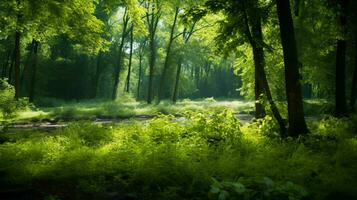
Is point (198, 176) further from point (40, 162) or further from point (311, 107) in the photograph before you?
point (311, 107)

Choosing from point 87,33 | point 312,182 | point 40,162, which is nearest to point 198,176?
point 312,182

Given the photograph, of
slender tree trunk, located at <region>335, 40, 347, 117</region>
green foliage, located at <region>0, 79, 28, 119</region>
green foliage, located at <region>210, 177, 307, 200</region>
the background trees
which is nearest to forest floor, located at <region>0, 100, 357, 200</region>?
green foliage, located at <region>210, 177, 307, 200</region>

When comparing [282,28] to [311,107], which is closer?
[282,28]

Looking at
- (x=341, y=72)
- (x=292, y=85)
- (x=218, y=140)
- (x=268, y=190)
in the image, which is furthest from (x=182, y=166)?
(x=341, y=72)

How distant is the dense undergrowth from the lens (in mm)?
6566

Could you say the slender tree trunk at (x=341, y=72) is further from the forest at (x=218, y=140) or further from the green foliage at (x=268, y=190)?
the green foliage at (x=268, y=190)

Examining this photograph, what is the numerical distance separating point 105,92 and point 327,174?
61.8 metres

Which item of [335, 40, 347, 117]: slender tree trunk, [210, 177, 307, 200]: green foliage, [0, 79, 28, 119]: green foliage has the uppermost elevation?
[335, 40, 347, 117]: slender tree trunk

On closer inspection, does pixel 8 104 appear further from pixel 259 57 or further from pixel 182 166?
pixel 182 166

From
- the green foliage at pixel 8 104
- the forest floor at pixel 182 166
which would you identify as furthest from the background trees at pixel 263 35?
the green foliage at pixel 8 104

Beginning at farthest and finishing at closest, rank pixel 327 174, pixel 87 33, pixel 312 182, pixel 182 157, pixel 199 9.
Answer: pixel 87 33 < pixel 199 9 < pixel 182 157 < pixel 327 174 < pixel 312 182

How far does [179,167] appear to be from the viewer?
7648mm

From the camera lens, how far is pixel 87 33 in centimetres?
1867

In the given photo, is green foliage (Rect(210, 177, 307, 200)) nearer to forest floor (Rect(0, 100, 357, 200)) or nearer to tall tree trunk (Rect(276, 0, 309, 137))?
forest floor (Rect(0, 100, 357, 200))
